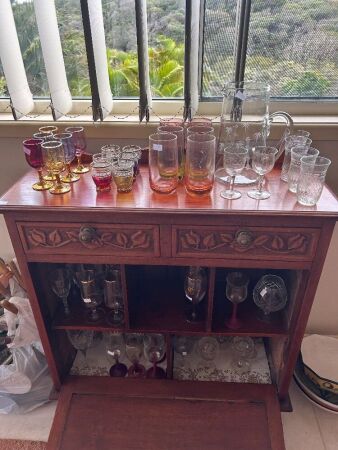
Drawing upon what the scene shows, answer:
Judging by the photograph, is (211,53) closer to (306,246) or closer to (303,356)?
(306,246)

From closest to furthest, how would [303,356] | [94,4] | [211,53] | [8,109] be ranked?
[94,4], [211,53], [8,109], [303,356]

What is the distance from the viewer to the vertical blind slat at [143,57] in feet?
3.60

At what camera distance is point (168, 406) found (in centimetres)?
124

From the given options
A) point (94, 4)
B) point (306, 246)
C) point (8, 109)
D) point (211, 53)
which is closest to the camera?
point (306, 246)

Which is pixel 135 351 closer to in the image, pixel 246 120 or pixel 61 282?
pixel 61 282

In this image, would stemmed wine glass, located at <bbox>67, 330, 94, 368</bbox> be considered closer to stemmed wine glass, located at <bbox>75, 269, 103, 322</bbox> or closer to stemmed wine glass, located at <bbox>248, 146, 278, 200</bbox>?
stemmed wine glass, located at <bbox>75, 269, 103, 322</bbox>

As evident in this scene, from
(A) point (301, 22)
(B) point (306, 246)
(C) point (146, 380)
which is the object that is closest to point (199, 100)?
(A) point (301, 22)

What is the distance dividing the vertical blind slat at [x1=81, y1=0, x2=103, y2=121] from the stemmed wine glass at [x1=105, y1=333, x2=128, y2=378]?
34.8 inches

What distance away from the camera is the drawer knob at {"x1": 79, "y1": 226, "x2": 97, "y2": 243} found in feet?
3.12

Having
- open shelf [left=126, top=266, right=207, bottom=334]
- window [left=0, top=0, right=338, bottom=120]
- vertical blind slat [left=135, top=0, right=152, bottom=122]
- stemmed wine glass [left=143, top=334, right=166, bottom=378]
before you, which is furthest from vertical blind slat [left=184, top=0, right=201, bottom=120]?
stemmed wine glass [left=143, top=334, right=166, bottom=378]

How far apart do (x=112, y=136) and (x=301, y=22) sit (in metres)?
0.75

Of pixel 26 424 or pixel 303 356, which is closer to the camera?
pixel 26 424

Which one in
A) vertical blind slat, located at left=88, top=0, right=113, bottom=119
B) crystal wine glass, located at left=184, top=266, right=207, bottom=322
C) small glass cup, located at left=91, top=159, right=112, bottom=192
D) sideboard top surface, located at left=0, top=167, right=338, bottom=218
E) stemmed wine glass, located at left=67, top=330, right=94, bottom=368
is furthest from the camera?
stemmed wine glass, located at left=67, top=330, right=94, bottom=368

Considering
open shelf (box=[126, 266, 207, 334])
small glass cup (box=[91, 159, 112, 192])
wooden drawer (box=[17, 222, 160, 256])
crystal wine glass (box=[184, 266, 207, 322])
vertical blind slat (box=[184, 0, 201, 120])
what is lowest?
open shelf (box=[126, 266, 207, 334])
